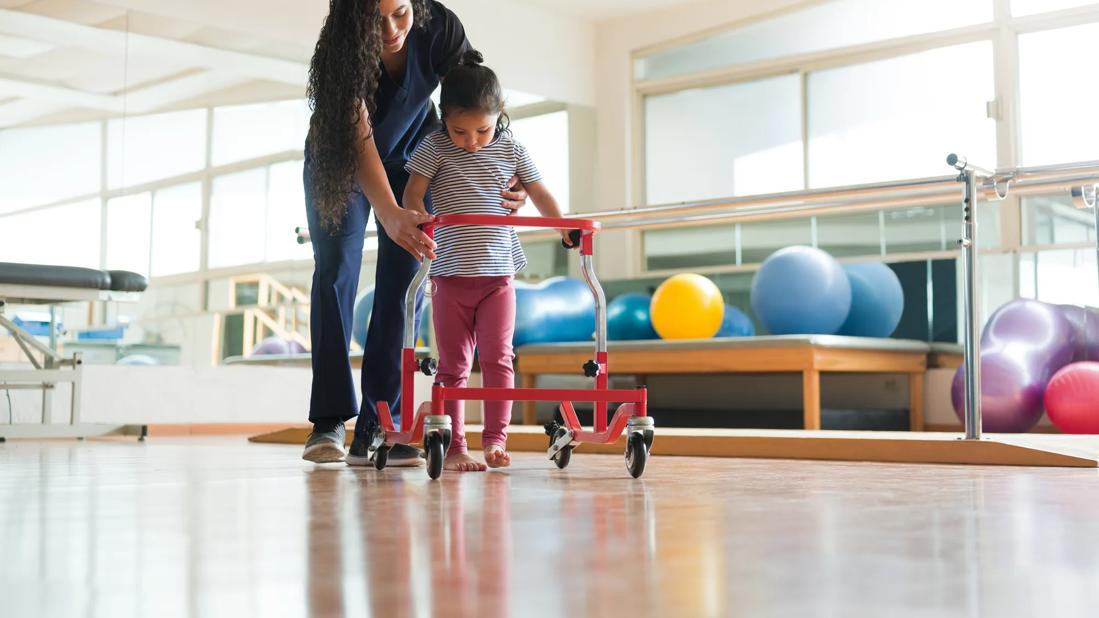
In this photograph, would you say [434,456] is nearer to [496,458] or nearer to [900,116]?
[496,458]

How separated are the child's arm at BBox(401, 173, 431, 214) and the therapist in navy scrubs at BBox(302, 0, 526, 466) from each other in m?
0.07

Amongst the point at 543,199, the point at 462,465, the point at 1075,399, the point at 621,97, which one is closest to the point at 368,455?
the point at 462,465

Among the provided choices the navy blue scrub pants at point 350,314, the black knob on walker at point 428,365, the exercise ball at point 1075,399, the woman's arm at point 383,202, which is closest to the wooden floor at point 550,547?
the black knob on walker at point 428,365

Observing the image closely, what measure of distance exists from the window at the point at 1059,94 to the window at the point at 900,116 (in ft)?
0.66

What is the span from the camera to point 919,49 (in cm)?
664

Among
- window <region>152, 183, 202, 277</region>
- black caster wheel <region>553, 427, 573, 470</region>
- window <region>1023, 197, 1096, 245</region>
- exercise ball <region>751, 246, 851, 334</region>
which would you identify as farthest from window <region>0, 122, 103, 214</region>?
window <region>1023, 197, 1096, 245</region>

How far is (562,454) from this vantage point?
2.44 m

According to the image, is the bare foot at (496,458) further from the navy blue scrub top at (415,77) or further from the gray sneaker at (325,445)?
the navy blue scrub top at (415,77)

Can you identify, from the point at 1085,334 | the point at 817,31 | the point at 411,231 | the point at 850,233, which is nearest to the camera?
Answer: the point at 411,231

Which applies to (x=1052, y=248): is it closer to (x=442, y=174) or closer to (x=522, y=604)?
(x=442, y=174)

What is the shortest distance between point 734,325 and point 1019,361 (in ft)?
5.55

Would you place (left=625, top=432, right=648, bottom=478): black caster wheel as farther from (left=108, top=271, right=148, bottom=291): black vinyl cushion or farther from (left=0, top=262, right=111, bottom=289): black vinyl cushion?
(left=108, top=271, right=148, bottom=291): black vinyl cushion

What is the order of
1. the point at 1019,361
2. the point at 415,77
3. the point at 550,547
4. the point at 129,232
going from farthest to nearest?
the point at 129,232, the point at 1019,361, the point at 415,77, the point at 550,547

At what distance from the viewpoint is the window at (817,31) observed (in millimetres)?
6578
